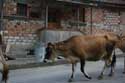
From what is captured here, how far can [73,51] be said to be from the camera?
11203 millimetres

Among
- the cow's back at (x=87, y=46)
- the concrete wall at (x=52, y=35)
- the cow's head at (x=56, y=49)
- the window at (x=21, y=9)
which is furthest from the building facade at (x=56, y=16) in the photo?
the cow's head at (x=56, y=49)

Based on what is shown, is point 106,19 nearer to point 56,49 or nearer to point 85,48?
point 85,48

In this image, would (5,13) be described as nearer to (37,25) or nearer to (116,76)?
(37,25)

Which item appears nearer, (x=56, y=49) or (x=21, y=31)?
(x=56, y=49)

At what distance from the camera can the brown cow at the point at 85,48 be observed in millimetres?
11133

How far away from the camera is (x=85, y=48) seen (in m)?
11.4

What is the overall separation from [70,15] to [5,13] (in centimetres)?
501

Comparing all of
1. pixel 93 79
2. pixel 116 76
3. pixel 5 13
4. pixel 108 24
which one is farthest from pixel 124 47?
pixel 108 24

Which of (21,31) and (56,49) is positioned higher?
(56,49)

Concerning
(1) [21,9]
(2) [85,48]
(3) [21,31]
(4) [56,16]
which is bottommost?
(3) [21,31]

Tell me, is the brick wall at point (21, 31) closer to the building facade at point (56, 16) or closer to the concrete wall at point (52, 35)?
the building facade at point (56, 16)

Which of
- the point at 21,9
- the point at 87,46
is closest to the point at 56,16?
the point at 21,9

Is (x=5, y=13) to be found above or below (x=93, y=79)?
above

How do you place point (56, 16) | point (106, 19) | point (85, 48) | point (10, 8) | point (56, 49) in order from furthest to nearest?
point (106, 19), point (56, 16), point (10, 8), point (85, 48), point (56, 49)
